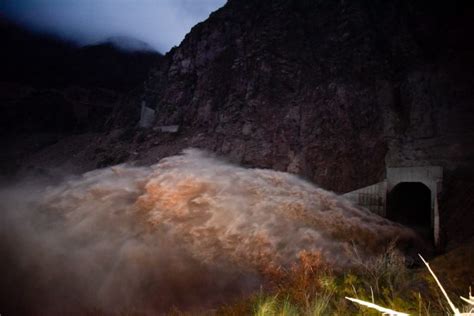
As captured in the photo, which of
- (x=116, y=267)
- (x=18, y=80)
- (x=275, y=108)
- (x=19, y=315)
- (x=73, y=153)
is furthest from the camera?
(x=18, y=80)

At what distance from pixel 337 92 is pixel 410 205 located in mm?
9834

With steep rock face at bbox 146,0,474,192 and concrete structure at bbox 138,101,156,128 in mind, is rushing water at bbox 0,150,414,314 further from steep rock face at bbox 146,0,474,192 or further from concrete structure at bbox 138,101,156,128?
concrete structure at bbox 138,101,156,128

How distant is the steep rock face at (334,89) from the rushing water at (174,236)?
3369 mm

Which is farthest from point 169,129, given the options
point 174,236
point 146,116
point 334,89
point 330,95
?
point 334,89

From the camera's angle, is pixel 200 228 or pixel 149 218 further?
pixel 149 218

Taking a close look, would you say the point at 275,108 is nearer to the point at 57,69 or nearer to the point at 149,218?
the point at 149,218

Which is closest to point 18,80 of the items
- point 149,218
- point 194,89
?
point 194,89

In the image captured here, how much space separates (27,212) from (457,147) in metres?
29.9

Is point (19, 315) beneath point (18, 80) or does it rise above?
→ beneath

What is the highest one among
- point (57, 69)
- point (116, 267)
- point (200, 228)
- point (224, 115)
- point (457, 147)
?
point (57, 69)

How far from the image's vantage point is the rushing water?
16.1 metres

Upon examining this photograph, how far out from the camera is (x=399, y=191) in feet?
69.7

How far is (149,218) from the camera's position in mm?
20516

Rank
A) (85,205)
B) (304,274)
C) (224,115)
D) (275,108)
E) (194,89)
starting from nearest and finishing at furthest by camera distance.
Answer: (304,274), (85,205), (275,108), (224,115), (194,89)
